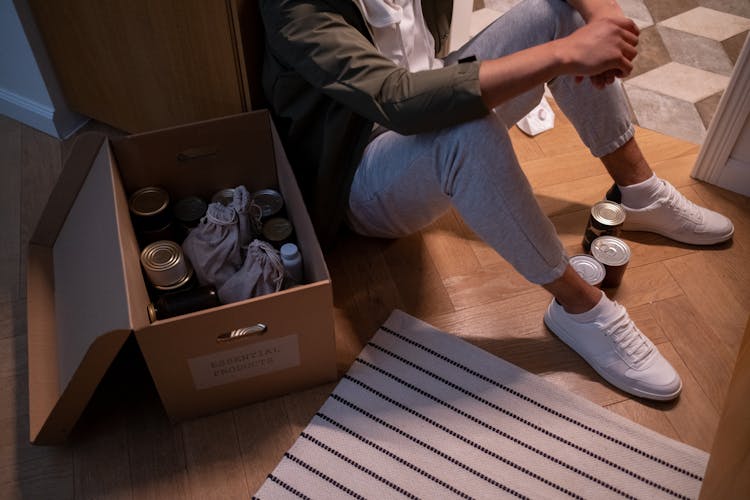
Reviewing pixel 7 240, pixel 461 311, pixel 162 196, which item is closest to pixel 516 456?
pixel 461 311

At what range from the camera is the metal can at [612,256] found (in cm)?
141

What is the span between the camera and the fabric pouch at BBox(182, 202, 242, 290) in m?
1.29

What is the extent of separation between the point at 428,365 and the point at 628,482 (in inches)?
14.6

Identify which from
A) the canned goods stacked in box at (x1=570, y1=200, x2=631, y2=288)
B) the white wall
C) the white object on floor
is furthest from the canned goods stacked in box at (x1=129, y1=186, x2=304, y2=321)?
the white object on floor

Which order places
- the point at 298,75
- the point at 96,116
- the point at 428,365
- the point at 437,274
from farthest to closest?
the point at 96,116
the point at 437,274
the point at 428,365
the point at 298,75

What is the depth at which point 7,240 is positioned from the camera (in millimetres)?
1509

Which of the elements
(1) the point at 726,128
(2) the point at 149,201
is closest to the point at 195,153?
(2) the point at 149,201

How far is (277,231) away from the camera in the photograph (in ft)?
4.39

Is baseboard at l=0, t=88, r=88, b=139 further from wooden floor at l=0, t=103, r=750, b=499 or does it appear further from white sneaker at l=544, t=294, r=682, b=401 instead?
white sneaker at l=544, t=294, r=682, b=401

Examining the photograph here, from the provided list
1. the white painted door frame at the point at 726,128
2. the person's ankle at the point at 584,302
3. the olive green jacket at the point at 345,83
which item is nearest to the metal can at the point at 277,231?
the olive green jacket at the point at 345,83

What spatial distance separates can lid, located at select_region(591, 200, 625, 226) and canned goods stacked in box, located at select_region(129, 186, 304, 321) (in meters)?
0.58

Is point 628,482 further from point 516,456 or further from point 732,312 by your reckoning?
point 732,312

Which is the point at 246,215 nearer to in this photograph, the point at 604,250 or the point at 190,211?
the point at 190,211

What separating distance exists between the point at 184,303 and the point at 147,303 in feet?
0.19
